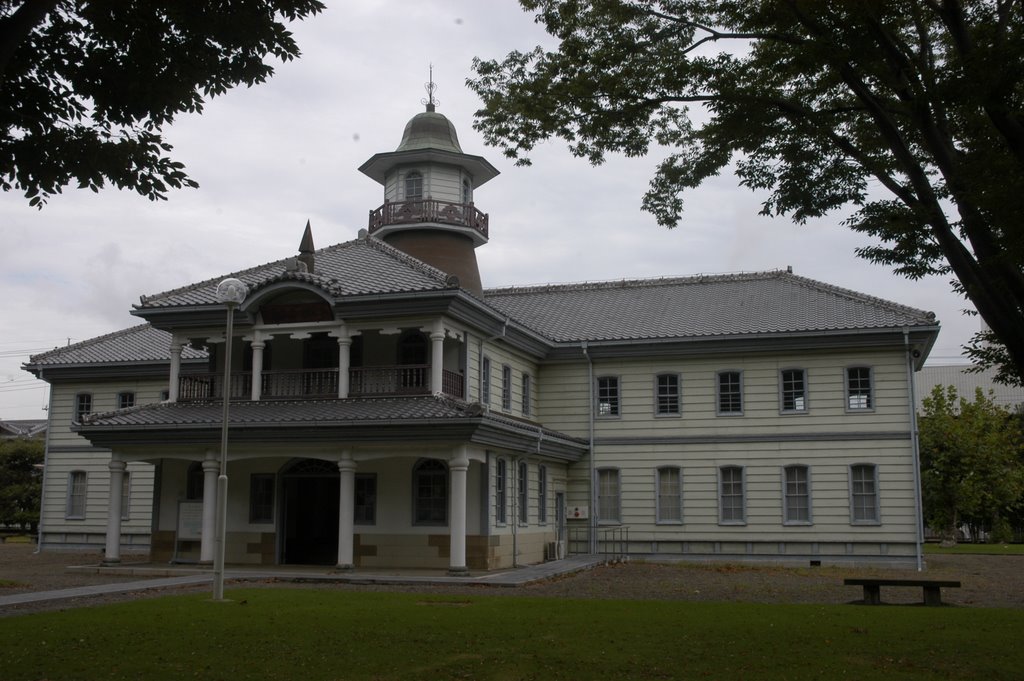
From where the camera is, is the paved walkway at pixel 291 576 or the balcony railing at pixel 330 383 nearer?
the paved walkway at pixel 291 576

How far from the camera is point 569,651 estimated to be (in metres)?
11.7

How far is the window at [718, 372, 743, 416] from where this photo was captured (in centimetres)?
3072

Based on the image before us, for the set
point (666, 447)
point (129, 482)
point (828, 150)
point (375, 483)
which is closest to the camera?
point (828, 150)

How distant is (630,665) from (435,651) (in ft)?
7.42

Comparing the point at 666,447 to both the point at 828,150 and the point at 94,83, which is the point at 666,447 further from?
the point at 94,83

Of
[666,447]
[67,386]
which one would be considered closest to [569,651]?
[666,447]

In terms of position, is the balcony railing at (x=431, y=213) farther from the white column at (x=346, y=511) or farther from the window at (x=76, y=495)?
the window at (x=76, y=495)

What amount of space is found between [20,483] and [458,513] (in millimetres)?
33099

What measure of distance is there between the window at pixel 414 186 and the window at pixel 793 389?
11.9 m

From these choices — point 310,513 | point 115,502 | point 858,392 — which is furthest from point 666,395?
point 115,502

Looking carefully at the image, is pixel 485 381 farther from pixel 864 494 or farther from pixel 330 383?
pixel 864 494

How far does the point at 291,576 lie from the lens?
21672 mm

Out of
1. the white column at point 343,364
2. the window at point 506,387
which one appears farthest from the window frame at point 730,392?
the white column at point 343,364

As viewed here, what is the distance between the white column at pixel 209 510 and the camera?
933 inches
